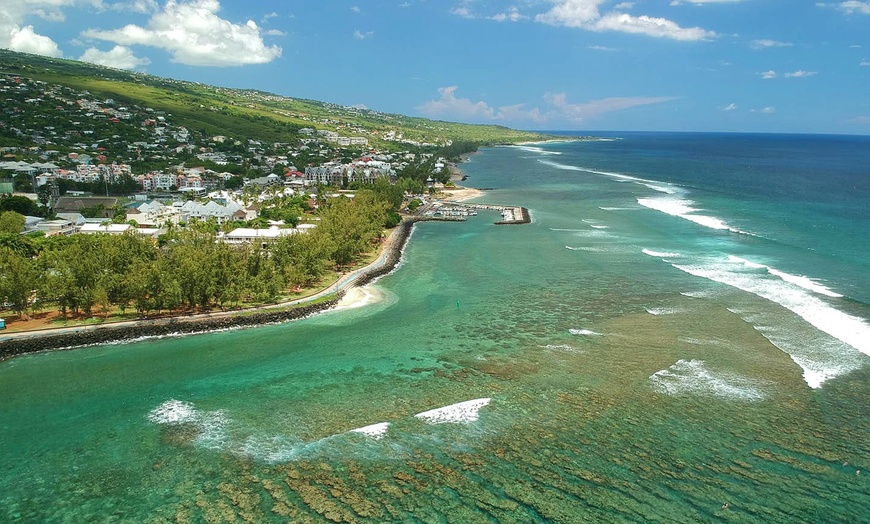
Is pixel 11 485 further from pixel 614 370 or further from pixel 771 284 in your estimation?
pixel 771 284

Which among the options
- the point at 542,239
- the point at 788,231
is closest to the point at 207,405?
the point at 542,239

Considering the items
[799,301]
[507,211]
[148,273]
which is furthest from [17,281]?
[507,211]

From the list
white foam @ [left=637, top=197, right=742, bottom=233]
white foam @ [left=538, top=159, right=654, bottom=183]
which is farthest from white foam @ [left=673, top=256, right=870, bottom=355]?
white foam @ [left=538, top=159, right=654, bottom=183]

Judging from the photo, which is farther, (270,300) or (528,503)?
(270,300)

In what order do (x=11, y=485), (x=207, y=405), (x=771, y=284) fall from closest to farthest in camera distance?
(x=11, y=485) → (x=207, y=405) → (x=771, y=284)

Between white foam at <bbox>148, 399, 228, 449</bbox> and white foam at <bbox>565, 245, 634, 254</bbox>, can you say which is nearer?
white foam at <bbox>148, 399, 228, 449</bbox>

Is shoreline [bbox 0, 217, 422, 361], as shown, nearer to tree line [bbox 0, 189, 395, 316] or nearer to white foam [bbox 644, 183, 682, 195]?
tree line [bbox 0, 189, 395, 316]
